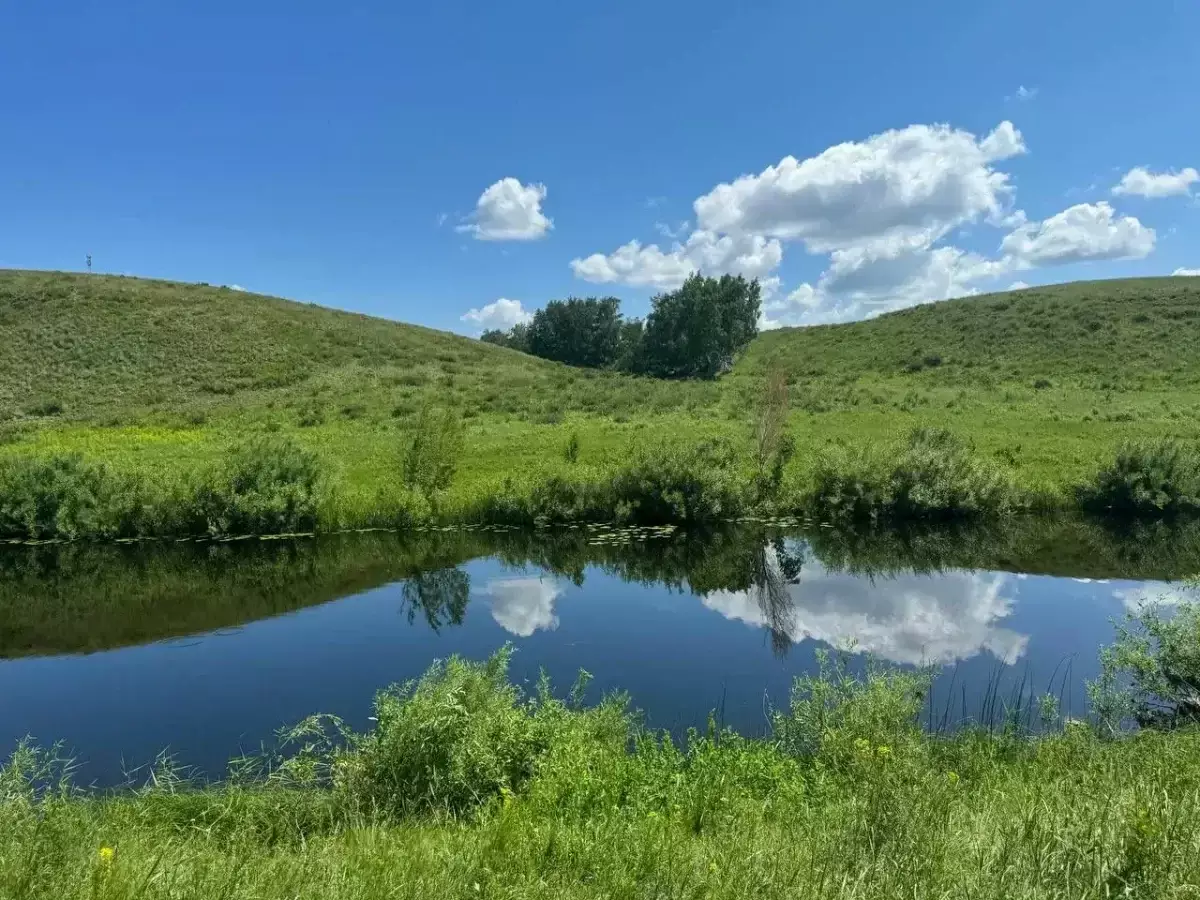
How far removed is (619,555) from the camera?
20203 mm

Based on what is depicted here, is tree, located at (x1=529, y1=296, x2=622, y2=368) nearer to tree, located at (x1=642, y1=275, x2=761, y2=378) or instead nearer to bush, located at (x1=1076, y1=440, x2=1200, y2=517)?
tree, located at (x1=642, y1=275, x2=761, y2=378)

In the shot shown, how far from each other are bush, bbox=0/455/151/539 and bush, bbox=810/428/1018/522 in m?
18.8

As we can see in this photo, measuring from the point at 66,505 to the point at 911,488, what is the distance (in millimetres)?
22923

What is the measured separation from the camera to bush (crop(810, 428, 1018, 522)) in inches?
893

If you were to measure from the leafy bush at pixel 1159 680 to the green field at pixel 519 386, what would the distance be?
46.4 feet

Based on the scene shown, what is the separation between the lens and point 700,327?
67.7 meters

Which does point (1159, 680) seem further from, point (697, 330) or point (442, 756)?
point (697, 330)

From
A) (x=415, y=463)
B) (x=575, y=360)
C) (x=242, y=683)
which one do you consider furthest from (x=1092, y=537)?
(x=575, y=360)

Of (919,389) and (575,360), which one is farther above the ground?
(575,360)

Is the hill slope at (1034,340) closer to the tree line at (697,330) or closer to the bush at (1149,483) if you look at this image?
the tree line at (697,330)

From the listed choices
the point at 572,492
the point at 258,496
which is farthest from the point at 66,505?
the point at 572,492

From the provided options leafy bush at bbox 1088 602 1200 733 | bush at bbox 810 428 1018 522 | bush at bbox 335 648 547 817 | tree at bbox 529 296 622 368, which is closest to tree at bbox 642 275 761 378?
tree at bbox 529 296 622 368

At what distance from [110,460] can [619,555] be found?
668 inches

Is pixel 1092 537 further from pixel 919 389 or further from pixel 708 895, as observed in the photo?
pixel 919 389
